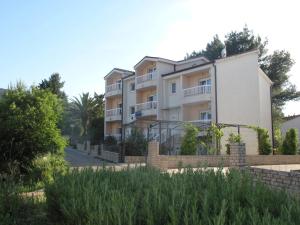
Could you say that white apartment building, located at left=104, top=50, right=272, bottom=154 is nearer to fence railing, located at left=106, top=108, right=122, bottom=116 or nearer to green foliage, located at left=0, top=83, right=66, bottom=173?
fence railing, located at left=106, top=108, right=122, bottom=116

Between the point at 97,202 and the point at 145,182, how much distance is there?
1.34 metres

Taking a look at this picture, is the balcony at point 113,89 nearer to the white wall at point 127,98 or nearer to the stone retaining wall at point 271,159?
the white wall at point 127,98

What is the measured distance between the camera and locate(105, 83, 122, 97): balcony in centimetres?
4556

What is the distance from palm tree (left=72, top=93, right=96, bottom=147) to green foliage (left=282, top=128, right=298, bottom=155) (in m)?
27.3

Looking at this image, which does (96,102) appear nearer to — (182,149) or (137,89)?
(137,89)

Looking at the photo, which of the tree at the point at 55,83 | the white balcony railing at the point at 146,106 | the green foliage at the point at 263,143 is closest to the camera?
the green foliage at the point at 263,143

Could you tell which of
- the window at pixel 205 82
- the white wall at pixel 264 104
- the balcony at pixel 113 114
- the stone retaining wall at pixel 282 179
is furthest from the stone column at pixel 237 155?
the balcony at pixel 113 114

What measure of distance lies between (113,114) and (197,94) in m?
14.9

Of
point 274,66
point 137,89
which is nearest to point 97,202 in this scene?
point 137,89

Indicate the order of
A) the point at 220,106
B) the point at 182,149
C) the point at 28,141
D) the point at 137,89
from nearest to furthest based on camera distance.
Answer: the point at 28,141 < the point at 182,149 < the point at 220,106 < the point at 137,89

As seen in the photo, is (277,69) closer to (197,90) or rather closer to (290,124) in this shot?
(290,124)

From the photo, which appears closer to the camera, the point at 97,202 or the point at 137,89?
the point at 97,202

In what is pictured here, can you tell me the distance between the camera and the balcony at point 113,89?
149ft

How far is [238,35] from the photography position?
49.5 metres
